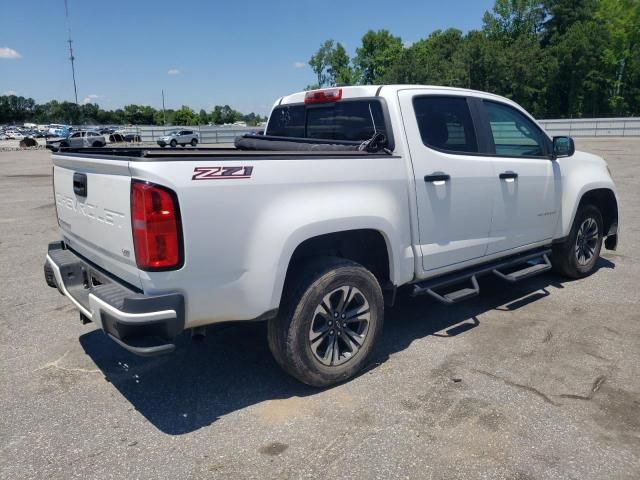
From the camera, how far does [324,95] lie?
4445 mm

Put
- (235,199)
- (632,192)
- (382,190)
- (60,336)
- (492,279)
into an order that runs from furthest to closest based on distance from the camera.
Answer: (632,192) → (492,279) → (60,336) → (382,190) → (235,199)

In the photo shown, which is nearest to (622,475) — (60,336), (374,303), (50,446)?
(374,303)

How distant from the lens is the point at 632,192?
12883 millimetres

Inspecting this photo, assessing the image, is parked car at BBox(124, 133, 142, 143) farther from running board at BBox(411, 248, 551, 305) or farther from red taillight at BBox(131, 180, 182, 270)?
red taillight at BBox(131, 180, 182, 270)

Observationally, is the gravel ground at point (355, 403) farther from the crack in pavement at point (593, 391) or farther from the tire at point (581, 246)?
the tire at point (581, 246)

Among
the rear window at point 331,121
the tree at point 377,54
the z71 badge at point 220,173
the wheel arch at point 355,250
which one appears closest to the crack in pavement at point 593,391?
the wheel arch at point 355,250

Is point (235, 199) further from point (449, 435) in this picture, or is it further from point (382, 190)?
point (449, 435)

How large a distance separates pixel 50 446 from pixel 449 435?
2211 mm

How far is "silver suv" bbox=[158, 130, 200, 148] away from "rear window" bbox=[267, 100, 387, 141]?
130ft

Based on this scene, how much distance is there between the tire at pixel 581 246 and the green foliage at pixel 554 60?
2603 inches

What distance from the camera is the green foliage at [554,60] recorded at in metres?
65.4

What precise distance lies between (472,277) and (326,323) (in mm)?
1569

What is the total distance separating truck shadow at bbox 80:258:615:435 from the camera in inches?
130

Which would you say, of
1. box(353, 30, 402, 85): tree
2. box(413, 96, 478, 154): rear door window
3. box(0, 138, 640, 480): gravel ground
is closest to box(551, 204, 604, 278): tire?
box(0, 138, 640, 480): gravel ground
